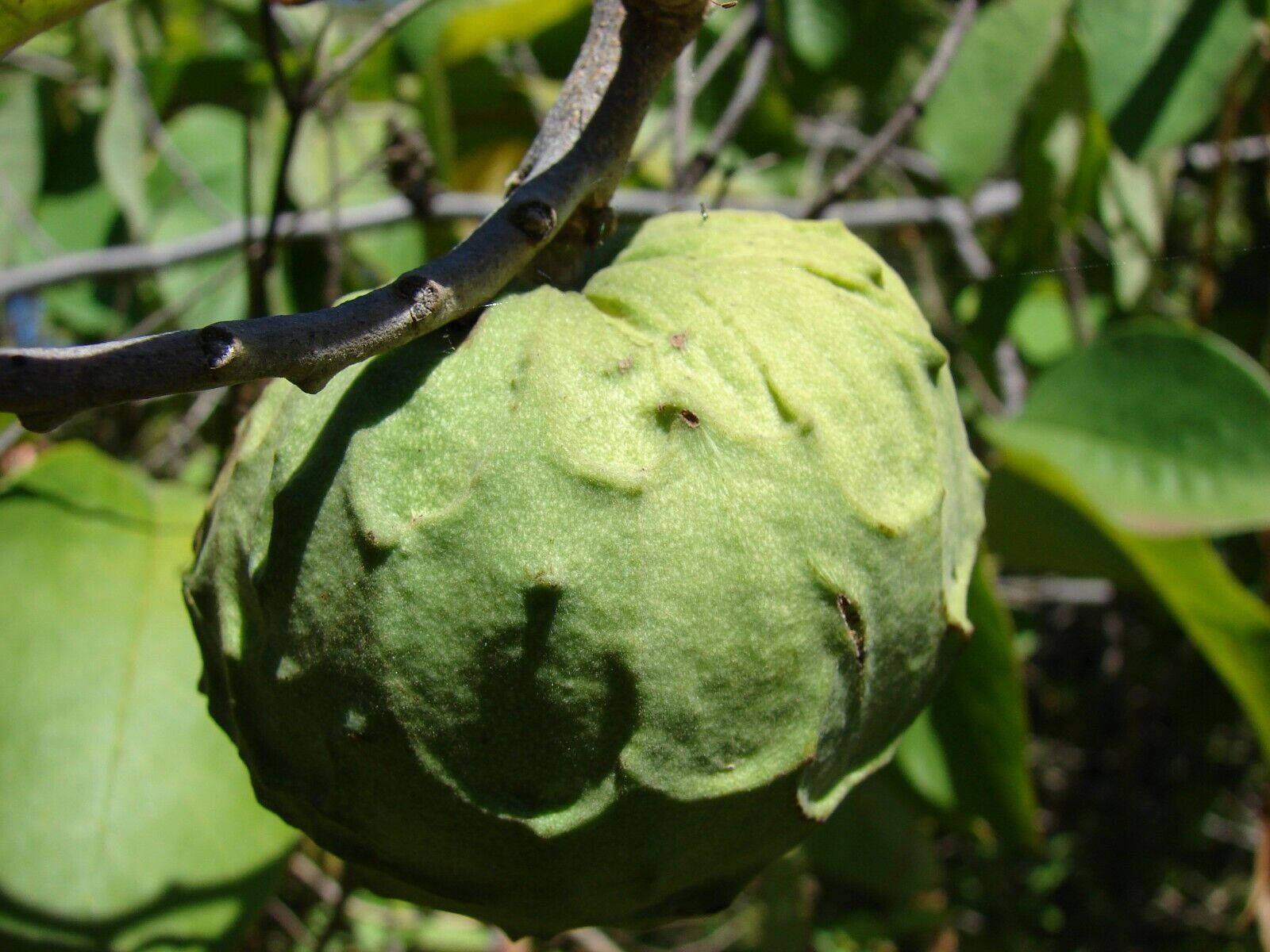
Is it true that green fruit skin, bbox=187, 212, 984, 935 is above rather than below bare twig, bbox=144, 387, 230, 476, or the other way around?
above

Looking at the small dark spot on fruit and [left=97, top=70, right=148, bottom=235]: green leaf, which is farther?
[left=97, top=70, right=148, bottom=235]: green leaf

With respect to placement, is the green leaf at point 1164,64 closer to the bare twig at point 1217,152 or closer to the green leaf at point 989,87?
the green leaf at point 989,87

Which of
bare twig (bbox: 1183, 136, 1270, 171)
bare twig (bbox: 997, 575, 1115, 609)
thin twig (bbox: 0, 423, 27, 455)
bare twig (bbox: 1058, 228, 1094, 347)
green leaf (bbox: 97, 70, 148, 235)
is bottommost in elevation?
bare twig (bbox: 997, 575, 1115, 609)

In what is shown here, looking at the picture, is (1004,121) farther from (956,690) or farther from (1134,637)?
(1134,637)

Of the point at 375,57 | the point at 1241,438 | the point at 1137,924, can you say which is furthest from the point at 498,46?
the point at 1137,924

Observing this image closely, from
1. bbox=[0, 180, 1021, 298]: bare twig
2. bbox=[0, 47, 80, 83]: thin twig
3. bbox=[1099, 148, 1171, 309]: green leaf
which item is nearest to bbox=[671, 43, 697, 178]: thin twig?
bbox=[0, 180, 1021, 298]: bare twig

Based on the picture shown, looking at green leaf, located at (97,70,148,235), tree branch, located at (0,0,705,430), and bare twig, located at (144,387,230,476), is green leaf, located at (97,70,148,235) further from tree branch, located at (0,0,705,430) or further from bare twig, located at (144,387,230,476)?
tree branch, located at (0,0,705,430)

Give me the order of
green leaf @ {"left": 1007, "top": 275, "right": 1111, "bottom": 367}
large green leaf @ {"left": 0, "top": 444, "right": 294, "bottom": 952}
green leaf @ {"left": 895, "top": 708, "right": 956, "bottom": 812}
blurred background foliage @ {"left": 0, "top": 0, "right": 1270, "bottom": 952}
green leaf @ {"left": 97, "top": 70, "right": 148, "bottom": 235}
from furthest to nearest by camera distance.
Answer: green leaf @ {"left": 1007, "top": 275, "right": 1111, "bottom": 367}, green leaf @ {"left": 97, "top": 70, "right": 148, "bottom": 235}, green leaf @ {"left": 895, "top": 708, "right": 956, "bottom": 812}, blurred background foliage @ {"left": 0, "top": 0, "right": 1270, "bottom": 952}, large green leaf @ {"left": 0, "top": 444, "right": 294, "bottom": 952}

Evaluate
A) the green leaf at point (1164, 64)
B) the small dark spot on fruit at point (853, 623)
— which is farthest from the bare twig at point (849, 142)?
the small dark spot on fruit at point (853, 623)

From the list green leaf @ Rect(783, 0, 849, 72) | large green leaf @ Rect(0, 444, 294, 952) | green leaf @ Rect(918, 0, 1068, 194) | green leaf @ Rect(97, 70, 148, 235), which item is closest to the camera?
large green leaf @ Rect(0, 444, 294, 952)

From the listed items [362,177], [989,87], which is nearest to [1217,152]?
[989,87]
